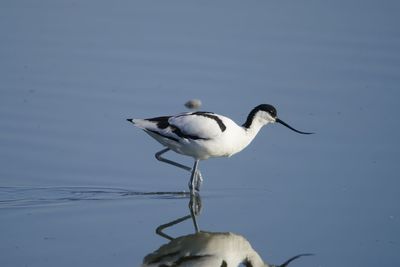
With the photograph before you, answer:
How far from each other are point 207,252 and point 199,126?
1843 millimetres

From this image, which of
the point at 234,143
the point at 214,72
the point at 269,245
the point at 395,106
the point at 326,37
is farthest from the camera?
the point at 326,37

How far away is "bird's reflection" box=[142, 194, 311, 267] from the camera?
708 cm

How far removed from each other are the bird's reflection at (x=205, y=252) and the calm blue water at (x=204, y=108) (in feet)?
0.35

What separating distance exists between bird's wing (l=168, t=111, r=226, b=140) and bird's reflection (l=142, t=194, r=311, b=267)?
125 cm

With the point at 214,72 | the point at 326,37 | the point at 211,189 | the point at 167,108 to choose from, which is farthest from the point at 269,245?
the point at 326,37

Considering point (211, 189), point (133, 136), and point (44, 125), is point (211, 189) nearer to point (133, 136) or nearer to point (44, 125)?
point (133, 136)

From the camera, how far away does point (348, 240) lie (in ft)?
25.2

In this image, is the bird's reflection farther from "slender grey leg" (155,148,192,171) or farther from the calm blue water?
"slender grey leg" (155,148,192,171)

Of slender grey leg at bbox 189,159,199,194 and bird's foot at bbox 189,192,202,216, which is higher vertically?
slender grey leg at bbox 189,159,199,194

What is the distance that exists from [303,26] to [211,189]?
204 inches

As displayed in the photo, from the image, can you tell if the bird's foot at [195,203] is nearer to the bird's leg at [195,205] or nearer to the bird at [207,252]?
the bird's leg at [195,205]

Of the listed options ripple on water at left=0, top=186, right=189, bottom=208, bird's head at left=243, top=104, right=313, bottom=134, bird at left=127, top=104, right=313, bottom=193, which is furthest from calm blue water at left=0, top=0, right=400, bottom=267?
bird's head at left=243, top=104, right=313, bottom=134

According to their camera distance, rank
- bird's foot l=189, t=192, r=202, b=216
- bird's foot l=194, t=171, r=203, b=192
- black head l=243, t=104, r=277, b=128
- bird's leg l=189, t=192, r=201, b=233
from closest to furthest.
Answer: bird's leg l=189, t=192, r=201, b=233 → bird's foot l=189, t=192, r=202, b=216 → bird's foot l=194, t=171, r=203, b=192 → black head l=243, t=104, r=277, b=128

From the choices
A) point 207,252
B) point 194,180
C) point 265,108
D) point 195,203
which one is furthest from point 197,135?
point 207,252
